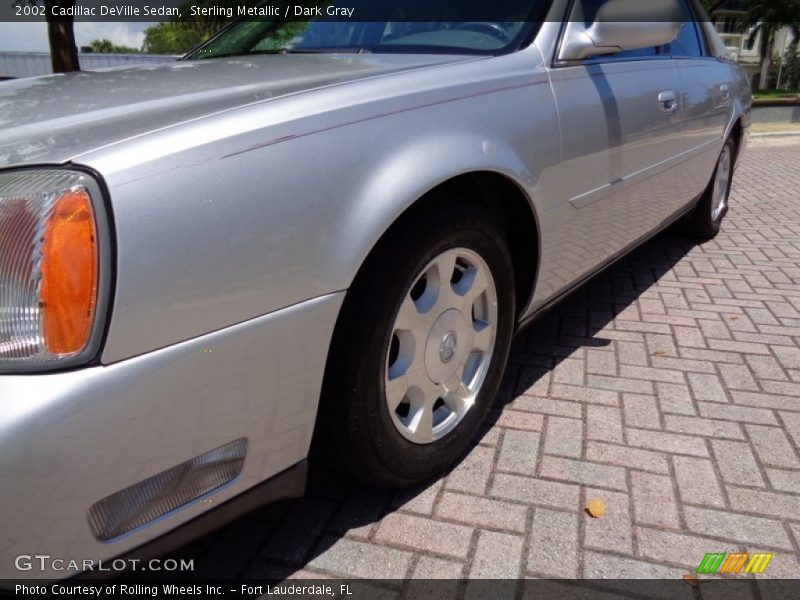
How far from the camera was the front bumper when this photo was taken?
1134 millimetres

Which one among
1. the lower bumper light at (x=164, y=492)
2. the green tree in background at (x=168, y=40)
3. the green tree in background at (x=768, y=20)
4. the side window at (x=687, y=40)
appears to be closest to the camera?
the lower bumper light at (x=164, y=492)

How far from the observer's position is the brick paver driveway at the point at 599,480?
5.97 feet

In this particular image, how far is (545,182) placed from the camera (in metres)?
2.20

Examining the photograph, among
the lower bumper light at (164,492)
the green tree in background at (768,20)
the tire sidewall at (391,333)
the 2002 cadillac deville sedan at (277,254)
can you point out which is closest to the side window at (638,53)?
the 2002 cadillac deville sedan at (277,254)

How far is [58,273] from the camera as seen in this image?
3.90ft

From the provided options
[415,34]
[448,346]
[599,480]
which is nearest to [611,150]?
[415,34]

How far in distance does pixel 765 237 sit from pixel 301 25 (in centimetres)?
389

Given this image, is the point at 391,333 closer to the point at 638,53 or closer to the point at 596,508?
the point at 596,508

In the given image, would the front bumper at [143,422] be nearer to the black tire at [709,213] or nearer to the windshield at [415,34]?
the windshield at [415,34]

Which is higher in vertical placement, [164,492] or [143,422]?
[143,422]

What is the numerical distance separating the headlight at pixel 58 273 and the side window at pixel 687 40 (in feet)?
10.4

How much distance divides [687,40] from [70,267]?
3.71 meters

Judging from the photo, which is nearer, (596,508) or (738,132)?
(596,508)

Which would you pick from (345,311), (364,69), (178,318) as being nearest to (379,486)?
(345,311)
